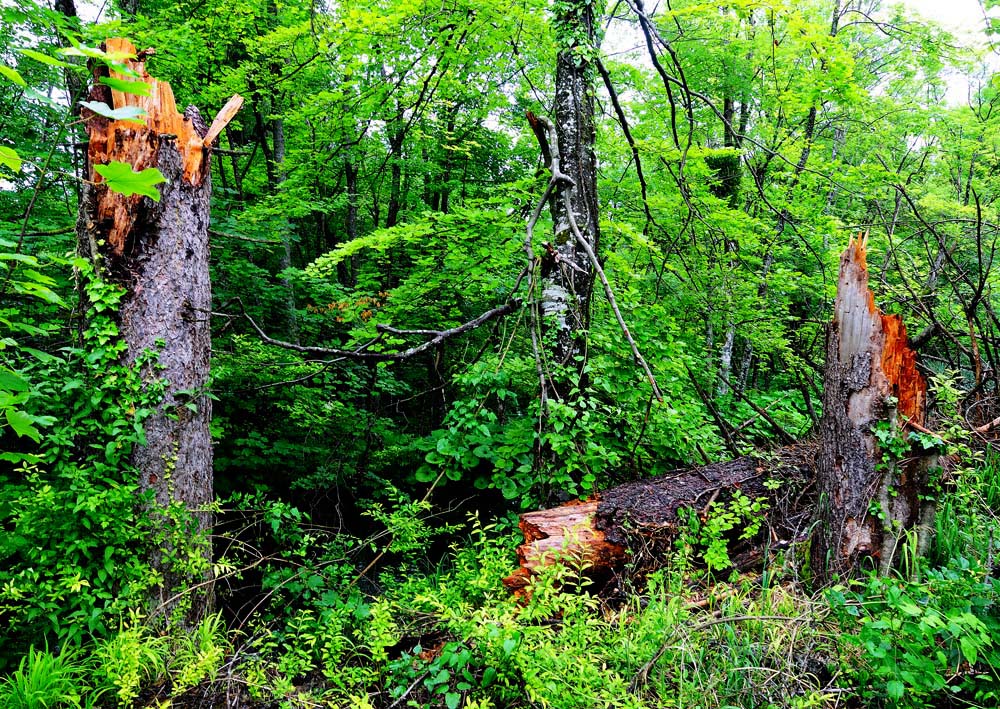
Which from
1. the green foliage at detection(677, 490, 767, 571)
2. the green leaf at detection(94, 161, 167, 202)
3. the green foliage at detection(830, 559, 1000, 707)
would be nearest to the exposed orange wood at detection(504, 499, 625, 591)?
the green foliage at detection(677, 490, 767, 571)

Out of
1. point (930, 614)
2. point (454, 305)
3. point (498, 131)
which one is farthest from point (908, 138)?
point (930, 614)

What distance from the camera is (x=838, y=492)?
3314mm

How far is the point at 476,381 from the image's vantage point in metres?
3.78

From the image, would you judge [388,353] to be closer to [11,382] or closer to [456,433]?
[456,433]

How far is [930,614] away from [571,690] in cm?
147

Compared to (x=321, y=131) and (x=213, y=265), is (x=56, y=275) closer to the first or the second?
(x=213, y=265)

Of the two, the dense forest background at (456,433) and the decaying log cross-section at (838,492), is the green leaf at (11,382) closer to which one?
the dense forest background at (456,433)

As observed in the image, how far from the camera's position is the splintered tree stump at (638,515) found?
3486 millimetres

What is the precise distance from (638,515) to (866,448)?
1381mm

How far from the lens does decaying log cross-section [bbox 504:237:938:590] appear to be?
3.19 meters

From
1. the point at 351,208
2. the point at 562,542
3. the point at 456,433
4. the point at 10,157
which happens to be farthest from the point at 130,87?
the point at 351,208

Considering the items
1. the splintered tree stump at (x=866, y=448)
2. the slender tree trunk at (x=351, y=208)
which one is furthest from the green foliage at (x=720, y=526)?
the slender tree trunk at (x=351, y=208)

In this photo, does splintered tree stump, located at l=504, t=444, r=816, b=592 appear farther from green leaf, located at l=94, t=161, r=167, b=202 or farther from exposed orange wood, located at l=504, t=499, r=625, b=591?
green leaf, located at l=94, t=161, r=167, b=202

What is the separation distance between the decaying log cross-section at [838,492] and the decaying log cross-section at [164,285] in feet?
A: 7.33
